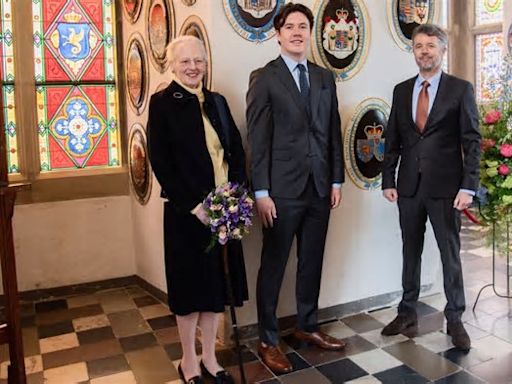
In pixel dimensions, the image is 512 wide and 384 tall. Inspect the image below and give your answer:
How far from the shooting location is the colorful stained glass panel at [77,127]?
169 inches

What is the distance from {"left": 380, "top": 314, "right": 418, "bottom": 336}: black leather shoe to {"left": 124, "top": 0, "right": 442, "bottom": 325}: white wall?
Answer: 14.8 inches

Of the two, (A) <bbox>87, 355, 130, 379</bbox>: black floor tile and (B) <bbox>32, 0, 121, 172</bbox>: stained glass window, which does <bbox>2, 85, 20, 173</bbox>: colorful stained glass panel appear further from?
(A) <bbox>87, 355, 130, 379</bbox>: black floor tile

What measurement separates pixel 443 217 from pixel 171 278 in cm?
149

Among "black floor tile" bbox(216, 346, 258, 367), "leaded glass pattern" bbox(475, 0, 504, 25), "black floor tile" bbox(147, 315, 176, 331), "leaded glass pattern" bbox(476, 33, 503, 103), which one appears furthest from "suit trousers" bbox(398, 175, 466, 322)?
"leaded glass pattern" bbox(475, 0, 504, 25)

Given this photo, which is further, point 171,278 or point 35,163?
Result: point 35,163

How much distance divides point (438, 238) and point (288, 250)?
843 millimetres

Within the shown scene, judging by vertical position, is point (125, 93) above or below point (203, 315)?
above

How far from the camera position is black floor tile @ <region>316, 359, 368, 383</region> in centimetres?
301

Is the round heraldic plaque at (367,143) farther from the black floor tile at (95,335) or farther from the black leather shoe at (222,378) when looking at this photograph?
the black floor tile at (95,335)

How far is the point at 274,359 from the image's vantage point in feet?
10.3

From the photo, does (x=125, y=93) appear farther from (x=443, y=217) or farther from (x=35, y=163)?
(x=443, y=217)

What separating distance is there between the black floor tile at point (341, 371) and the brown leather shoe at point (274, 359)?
168 millimetres

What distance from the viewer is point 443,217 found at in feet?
10.8

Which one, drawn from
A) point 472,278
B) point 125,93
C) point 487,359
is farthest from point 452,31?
point 487,359
